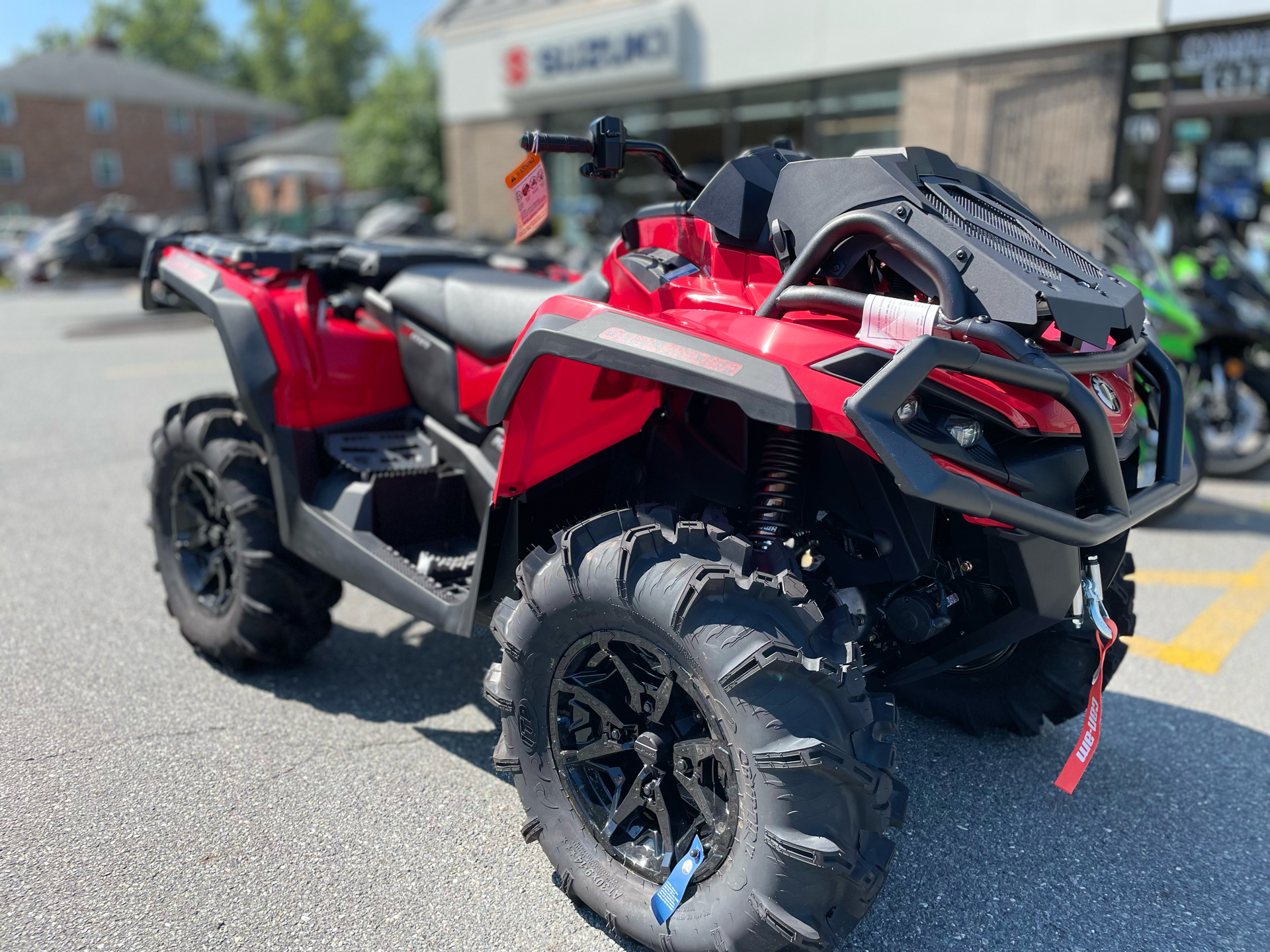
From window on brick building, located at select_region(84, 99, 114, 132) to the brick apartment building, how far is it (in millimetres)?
32

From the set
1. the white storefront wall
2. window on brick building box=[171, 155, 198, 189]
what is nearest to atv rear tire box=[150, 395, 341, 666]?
the white storefront wall

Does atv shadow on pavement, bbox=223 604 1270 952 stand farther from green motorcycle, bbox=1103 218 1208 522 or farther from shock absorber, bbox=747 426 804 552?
green motorcycle, bbox=1103 218 1208 522

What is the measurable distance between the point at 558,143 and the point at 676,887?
174 cm

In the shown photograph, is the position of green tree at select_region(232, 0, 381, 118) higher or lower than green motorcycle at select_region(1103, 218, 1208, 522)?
higher

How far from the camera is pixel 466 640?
3.66 metres

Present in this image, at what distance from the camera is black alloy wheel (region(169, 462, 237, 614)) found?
334 cm

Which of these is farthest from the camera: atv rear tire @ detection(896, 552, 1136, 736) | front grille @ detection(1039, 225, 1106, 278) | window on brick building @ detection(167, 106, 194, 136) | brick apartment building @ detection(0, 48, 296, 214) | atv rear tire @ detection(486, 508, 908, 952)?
window on brick building @ detection(167, 106, 194, 136)

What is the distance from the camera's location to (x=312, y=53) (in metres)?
64.0

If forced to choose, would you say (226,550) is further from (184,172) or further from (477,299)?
(184,172)

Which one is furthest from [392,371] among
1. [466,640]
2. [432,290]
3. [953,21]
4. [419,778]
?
[953,21]

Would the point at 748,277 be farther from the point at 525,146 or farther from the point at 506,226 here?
the point at 506,226

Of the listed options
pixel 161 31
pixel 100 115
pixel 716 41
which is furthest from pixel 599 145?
pixel 161 31

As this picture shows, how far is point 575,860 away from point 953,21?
11.8m

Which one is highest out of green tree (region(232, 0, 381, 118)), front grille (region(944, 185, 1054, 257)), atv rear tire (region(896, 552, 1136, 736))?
green tree (region(232, 0, 381, 118))
